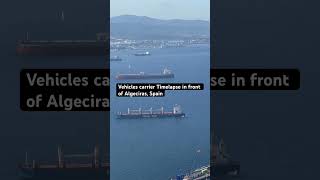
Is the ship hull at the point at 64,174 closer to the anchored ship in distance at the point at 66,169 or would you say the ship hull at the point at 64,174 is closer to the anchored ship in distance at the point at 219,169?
the anchored ship in distance at the point at 66,169

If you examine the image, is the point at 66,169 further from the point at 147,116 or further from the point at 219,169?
the point at 147,116

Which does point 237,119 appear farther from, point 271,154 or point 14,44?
point 14,44

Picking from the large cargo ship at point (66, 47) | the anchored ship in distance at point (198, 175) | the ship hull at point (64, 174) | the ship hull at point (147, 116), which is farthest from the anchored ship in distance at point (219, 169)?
the large cargo ship at point (66, 47)

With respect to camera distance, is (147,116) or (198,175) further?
(147,116)

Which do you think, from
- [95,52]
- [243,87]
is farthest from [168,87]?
[95,52]

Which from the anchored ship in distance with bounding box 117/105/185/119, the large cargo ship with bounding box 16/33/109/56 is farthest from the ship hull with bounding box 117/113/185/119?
the large cargo ship with bounding box 16/33/109/56

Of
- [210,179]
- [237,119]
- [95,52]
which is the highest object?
[95,52]

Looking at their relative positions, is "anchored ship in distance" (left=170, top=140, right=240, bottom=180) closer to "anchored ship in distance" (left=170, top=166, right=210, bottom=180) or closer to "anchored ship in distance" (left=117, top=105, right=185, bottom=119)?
"anchored ship in distance" (left=170, top=166, right=210, bottom=180)

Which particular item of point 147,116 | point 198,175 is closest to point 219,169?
point 198,175
